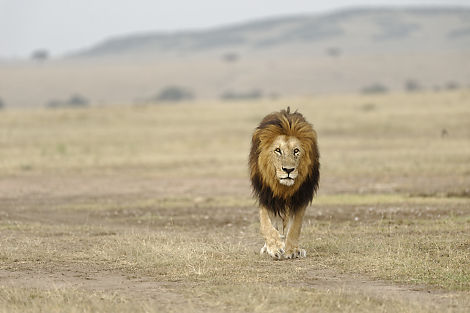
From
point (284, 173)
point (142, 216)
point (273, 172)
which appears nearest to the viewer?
point (284, 173)

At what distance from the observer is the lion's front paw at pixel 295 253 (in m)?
9.98

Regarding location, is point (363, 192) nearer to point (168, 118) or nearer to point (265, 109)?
point (168, 118)

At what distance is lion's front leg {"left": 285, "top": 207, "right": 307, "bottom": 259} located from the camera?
10.0 meters

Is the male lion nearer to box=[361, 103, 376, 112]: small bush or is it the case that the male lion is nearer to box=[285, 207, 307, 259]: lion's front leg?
box=[285, 207, 307, 259]: lion's front leg

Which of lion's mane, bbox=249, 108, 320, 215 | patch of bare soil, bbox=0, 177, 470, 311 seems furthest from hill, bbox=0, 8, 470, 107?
lion's mane, bbox=249, 108, 320, 215

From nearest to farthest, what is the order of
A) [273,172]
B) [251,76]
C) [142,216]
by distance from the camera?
[273,172], [142,216], [251,76]

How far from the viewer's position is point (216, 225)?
43.9ft

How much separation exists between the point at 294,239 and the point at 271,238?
280 millimetres

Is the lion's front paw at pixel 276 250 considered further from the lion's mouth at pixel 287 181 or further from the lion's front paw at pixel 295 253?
the lion's mouth at pixel 287 181

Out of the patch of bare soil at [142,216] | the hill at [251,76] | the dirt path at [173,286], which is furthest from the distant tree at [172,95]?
the dirt path at [173,286]

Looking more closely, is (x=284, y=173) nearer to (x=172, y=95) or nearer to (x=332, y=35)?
(x=172, y=95)

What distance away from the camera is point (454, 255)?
9883 millimetres

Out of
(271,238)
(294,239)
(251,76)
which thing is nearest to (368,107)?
(294,239)

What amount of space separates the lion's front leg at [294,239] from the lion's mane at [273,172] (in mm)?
110
